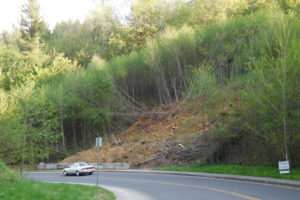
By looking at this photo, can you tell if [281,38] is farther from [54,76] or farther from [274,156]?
[54,76]

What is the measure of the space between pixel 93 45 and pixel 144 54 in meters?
20.9

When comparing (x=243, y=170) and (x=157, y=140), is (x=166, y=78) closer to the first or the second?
(x=157, y=140)

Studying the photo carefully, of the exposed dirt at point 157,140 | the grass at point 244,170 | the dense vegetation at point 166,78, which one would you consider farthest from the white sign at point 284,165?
the exposed dirt at point 157,140

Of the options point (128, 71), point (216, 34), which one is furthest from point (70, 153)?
point (216, 34)

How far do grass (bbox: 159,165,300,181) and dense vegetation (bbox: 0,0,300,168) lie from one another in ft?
3.63

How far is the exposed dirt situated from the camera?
2841 centimetres

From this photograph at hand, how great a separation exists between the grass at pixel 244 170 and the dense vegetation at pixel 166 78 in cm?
111

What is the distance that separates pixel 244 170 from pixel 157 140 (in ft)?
41.6

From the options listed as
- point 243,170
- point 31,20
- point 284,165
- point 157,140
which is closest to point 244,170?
point 243,170

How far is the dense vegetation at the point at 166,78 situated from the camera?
1833 cm

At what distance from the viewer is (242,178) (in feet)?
59.7

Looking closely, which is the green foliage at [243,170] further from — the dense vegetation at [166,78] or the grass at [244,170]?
the dense vegetation at [166,78]

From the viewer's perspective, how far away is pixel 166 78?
126 ft

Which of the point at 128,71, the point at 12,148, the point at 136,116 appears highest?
the point at 128,71
